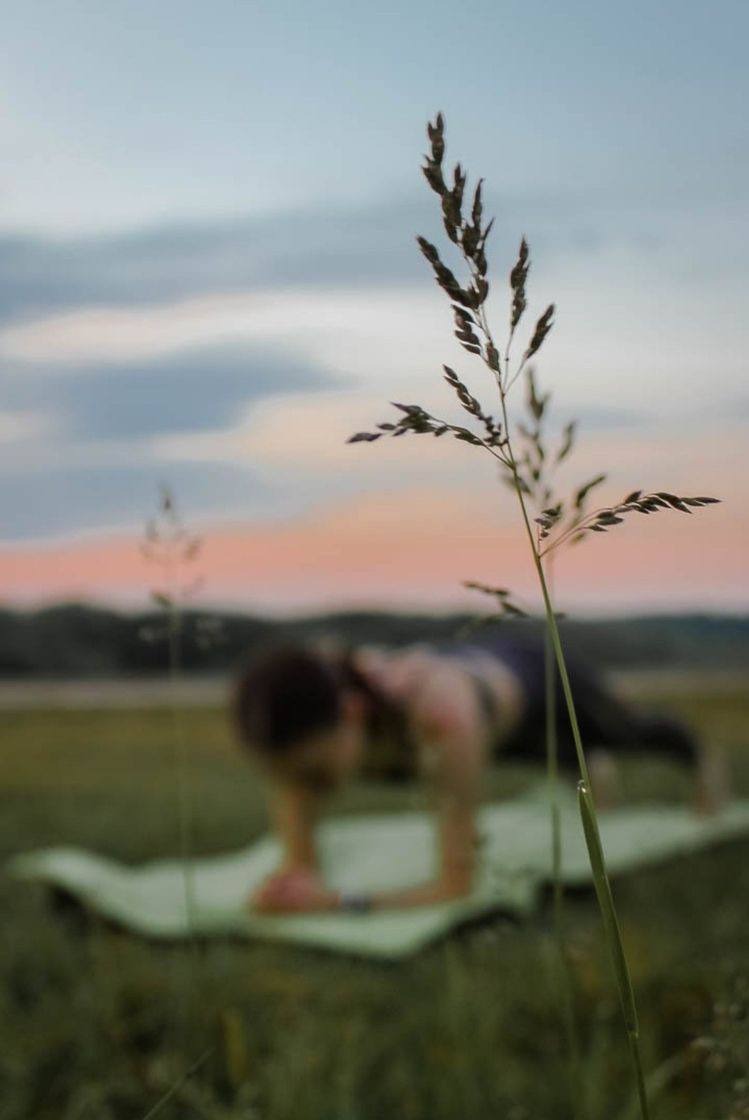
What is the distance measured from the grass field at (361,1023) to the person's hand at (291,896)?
47 cm

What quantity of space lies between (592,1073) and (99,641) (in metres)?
6.49

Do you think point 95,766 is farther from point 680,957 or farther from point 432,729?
point 680,957

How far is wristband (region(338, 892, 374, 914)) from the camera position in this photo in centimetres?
354

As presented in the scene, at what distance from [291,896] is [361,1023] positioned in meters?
1.73

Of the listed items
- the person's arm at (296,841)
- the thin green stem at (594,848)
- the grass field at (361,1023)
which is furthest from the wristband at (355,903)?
the thin green stem at (594,848)

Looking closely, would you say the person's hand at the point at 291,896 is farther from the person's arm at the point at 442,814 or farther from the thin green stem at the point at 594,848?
the thin green stem at the point at 594,848

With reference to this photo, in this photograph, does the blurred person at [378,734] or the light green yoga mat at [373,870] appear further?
the blurred person at [378,734]

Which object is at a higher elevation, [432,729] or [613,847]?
[432,729]

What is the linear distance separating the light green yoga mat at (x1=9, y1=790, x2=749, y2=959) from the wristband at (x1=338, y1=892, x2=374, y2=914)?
86 millimetres

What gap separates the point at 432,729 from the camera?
4246 millimetres

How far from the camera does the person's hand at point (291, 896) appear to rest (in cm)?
359

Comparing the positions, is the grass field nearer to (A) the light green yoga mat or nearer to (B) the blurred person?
(A) the light green yoga mat

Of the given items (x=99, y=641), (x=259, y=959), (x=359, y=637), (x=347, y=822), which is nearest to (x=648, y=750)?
(x=347, y=822)

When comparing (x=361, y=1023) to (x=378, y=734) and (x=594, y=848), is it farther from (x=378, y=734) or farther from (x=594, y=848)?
(x=378, y=734)
